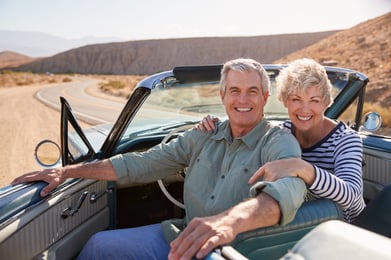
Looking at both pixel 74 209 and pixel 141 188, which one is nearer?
pixel 74 209

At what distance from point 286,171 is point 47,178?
1.39 metres

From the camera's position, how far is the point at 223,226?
162 centimetres

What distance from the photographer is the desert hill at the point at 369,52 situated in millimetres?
Result: 20814

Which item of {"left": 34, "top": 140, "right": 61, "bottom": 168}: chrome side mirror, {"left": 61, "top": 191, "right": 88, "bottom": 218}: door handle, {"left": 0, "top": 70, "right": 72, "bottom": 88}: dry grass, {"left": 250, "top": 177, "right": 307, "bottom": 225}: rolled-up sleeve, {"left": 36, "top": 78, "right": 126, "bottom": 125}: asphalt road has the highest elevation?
{"left": 250, "top": 177, "right": 307, "bottom": 225}: rolled-up sleeve

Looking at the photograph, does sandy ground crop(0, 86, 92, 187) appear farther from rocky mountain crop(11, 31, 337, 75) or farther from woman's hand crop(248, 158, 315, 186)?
rocky mountain crop(11, 31, 337, 75)

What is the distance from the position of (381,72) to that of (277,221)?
2509 centimetres

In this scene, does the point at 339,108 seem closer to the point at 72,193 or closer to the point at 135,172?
the point at 135,172

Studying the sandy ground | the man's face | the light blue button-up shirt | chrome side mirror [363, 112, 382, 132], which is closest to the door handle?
the light blue button-up shirt

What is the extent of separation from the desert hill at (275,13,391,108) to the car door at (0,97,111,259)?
17220 millimetres

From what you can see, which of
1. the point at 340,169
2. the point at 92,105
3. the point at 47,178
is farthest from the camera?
the point at 92,105

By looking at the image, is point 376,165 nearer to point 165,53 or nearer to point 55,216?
point 55,216

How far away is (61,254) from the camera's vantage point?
98.6 inches

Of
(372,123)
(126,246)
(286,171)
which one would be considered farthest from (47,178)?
(372,123)

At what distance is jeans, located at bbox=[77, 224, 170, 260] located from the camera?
2.42 m
